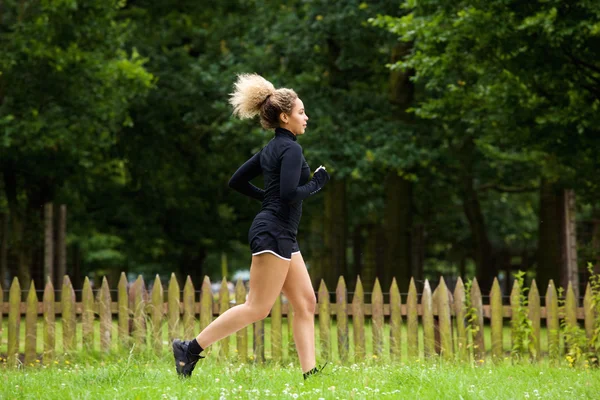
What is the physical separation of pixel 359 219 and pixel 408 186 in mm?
7603

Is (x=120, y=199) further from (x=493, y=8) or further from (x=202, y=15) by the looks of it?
(x=493, y=8)

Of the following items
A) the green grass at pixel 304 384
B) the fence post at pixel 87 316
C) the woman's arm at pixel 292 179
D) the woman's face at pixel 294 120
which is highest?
the woman's face at pixel 294 120

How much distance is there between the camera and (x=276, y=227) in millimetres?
5906

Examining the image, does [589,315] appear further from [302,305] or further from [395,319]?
[302,305]

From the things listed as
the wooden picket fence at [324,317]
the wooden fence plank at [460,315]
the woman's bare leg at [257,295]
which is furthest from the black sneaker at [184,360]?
the wooden fence plank at [460,315]

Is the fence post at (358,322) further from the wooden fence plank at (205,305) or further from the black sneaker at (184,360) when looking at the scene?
the black sneaker at (184,360)

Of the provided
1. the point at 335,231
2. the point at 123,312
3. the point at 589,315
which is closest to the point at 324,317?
the point at 123,312

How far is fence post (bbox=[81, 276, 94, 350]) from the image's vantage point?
955cm

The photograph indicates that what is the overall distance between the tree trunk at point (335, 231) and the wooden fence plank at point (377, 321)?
36.5 feet

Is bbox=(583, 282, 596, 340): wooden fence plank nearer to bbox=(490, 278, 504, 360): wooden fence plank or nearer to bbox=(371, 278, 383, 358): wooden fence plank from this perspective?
bbox=(490, 278, 504, 360): wooden fence plank

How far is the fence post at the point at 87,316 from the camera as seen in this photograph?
955 centimetres

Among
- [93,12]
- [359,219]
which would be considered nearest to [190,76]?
[93,12]

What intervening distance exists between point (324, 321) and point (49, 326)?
2873mm

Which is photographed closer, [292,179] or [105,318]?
[292,179]
